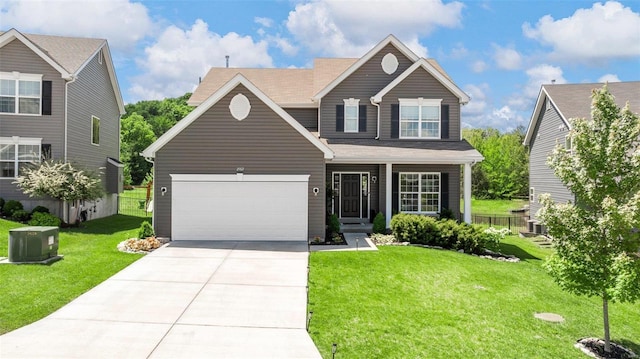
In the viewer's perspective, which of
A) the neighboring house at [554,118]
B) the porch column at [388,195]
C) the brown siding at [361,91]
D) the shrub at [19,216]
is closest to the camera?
the porch column at [388,195]

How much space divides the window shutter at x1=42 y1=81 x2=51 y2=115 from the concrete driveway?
37.3 ft

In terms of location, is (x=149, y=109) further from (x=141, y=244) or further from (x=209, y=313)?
(x=209, y=313)

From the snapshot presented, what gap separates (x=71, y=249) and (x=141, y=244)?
2.13 meters

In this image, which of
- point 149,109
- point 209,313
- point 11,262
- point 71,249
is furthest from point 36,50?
point 149,109

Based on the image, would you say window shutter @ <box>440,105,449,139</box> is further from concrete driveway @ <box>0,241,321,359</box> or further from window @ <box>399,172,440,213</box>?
concrete driveway @ <box>0,241,321,359</box>

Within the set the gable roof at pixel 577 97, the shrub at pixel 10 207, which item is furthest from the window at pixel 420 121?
the shrub at pixel 10 207

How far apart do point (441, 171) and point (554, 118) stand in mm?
10517

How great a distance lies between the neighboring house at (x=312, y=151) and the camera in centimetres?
1553

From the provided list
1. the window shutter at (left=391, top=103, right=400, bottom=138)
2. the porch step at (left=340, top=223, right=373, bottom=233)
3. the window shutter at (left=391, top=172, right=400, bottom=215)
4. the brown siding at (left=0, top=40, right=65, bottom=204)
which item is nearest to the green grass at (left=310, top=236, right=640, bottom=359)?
the porch step at (left=340, top=223, right=373, bottom=233)

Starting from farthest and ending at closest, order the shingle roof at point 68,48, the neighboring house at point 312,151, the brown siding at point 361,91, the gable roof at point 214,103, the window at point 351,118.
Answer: the shingle roof at point 68,48 → the window at point 351,118 → the brown siding at point 361,91 → the neighboring house at point 312,151 → the gable roof at point 214,103

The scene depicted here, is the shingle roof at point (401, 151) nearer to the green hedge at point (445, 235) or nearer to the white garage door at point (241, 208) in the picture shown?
the white garage door at point (241, 208)

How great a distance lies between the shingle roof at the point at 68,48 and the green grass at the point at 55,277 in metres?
8.48

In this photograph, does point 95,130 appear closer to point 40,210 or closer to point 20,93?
point 20,93

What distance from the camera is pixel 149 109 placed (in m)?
79.5
